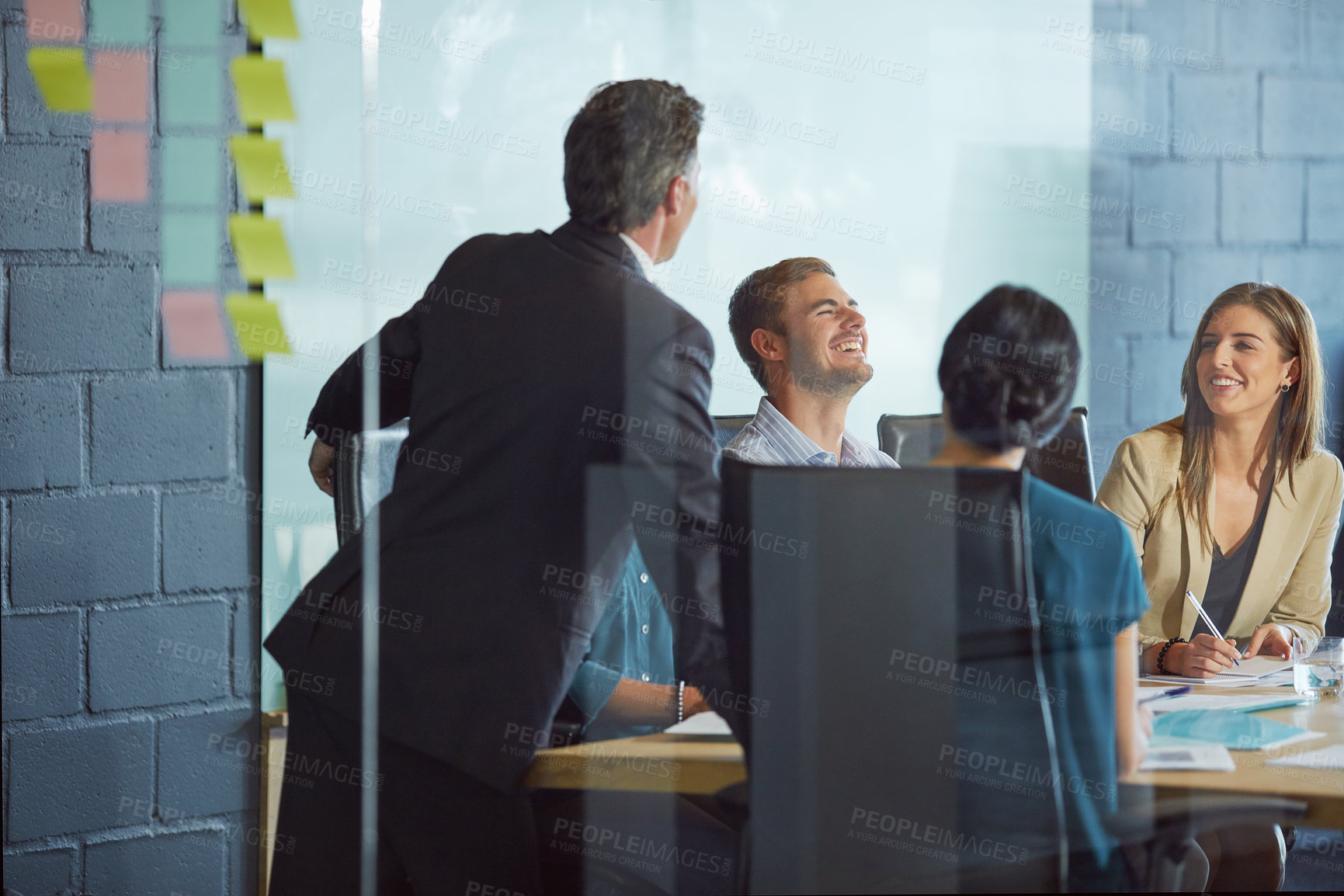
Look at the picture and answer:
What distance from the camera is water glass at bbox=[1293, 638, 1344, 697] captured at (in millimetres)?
1315

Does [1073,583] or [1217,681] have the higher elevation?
[1073,583]

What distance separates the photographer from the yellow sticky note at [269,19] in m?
1.27

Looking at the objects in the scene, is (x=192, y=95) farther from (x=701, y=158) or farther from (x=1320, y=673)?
(x=1320, y=673)

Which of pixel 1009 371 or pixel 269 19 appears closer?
pixel 1009 371

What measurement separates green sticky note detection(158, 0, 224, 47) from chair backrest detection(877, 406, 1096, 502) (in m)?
0.93

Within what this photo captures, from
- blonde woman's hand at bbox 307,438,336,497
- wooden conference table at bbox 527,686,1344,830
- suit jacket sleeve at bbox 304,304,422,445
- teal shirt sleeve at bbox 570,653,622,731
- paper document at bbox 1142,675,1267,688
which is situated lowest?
wooden conference table at bbox 527,686,1344,830

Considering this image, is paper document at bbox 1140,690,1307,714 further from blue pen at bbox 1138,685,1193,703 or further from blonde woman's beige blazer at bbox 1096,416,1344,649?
blonde woman's beige blazer at bbox 1096,416,1344,649

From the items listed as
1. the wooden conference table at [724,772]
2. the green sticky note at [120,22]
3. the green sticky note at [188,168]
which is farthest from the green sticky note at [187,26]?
the wooden conference table at [724,772]

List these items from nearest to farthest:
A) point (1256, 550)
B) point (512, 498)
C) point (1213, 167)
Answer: point (512, 498) → point (1256, 550) → point (1213, 167)

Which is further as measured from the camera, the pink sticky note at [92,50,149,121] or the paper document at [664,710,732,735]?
the pink sticky note at [92,50,149,121]

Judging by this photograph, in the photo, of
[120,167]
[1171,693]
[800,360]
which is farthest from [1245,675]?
[120,167]

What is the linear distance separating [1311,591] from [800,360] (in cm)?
82

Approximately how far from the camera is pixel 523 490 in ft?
3.90

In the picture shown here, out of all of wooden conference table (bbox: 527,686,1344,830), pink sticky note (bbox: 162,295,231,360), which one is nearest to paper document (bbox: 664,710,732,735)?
wooden conference table (bbox: 527,686,1344,830)
